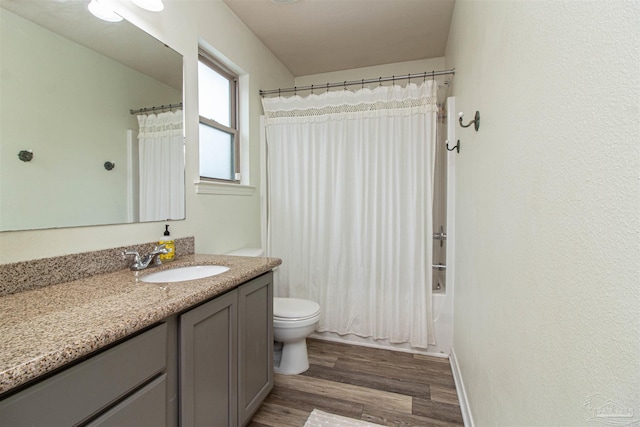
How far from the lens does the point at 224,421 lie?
4.02ft

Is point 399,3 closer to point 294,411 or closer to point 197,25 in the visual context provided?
point 197,25

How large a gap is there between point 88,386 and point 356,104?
2.24 metres

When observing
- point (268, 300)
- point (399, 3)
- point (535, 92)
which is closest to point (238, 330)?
point (268, 300)

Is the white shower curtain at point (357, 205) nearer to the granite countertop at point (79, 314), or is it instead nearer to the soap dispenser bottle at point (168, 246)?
the soap dispenser bottle at point (168, 246)

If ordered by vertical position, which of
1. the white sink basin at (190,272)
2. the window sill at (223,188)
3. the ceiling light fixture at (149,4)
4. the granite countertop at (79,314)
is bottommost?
the white sink basin at (190,272)

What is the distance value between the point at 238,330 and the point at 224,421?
1.21 ft

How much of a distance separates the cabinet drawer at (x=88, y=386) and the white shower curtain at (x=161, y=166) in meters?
0.85

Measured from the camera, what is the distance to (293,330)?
187cm

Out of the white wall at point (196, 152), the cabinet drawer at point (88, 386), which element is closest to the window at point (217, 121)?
the white wall at point (196, 152)

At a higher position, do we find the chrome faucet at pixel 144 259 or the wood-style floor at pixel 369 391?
the chrome faucet at pixel 144 259

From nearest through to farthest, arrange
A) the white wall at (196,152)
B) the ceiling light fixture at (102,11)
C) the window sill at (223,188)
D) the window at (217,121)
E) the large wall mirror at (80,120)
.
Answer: the large wall mirror at (80,120) < the white wall at (196,152) < the ceiling light fixture at (102,11) < the window sill at (223,188) < the window at (217,121)

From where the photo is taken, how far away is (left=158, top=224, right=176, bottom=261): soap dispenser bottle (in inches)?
→ 61.1

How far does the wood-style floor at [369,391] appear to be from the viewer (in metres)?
1.55

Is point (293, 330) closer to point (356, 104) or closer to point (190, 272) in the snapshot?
point (190, 272)
